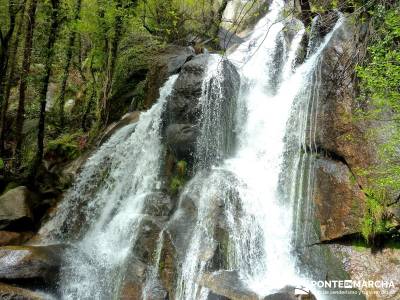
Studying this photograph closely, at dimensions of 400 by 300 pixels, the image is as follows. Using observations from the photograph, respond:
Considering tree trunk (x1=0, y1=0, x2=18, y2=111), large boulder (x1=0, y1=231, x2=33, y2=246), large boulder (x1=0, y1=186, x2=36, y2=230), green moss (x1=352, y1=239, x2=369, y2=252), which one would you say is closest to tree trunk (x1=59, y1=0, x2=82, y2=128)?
tree trunk (x1=0, y1=0, x2=18, y2=111)

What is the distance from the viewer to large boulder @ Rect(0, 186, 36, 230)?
9.29m

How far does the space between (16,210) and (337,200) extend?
7.92 m

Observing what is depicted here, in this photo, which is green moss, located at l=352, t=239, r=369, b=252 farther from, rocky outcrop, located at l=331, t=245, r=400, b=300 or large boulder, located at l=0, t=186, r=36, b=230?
large boulder, located at l=0, t=186, r=36, b=230

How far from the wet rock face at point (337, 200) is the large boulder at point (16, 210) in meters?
7.31

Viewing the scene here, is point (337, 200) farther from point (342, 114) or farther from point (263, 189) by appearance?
point (342, 114)

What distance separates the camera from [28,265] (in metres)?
7.37

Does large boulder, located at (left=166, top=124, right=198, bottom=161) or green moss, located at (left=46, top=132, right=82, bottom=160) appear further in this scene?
green moss, located at (left=46, top=132, right=82, bottom=160)

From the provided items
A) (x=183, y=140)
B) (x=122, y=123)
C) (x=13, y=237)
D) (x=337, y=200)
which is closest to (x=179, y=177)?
(x=183, y=140)

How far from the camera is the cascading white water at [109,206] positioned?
780 centimetres

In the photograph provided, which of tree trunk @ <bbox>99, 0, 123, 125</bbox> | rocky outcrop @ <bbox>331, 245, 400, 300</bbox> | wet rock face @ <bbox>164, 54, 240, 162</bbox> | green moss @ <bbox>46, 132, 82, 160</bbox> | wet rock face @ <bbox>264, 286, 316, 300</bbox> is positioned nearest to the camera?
wet rock face @ <bbox>264, 286, 316, 300</bbox>

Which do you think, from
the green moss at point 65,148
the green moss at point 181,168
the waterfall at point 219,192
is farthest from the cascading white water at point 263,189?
the green moss at point 65,148

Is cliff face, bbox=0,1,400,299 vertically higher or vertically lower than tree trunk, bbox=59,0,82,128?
lower

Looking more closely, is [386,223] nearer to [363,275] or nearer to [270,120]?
[363,275]

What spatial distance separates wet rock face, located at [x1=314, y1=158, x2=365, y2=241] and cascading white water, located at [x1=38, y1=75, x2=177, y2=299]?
426cm
